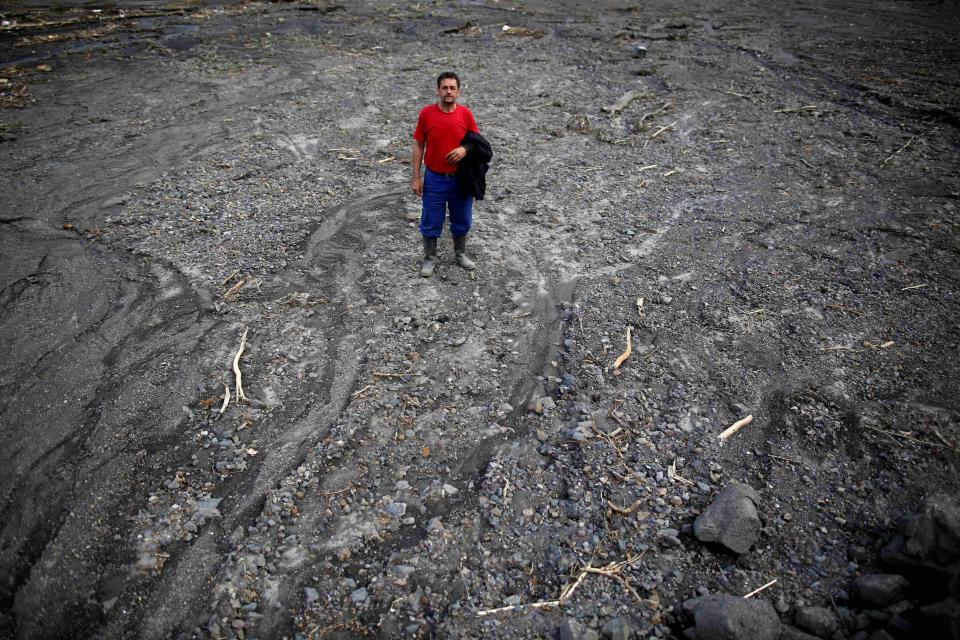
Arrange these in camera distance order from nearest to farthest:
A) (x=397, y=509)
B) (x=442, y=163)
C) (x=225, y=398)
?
1. (x=397, y=509)
2. (x=225, y=398)
3. (x=442, y=163)

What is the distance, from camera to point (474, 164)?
505cm

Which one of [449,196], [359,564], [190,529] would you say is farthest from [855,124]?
[190,529]

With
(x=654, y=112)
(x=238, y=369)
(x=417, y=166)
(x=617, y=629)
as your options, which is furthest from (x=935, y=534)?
(x=654, y=112)

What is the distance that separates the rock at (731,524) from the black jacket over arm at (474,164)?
3469 mm

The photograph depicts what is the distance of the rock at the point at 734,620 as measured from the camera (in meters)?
2.75

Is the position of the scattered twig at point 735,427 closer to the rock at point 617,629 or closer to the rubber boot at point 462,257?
the rock at point 617,629

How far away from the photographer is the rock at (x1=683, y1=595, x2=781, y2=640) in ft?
9.02

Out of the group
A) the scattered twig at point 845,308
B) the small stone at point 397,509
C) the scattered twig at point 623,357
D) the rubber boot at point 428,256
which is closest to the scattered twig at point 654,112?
the scattered twig at point 845,308

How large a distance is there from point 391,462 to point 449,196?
2823 millimetres

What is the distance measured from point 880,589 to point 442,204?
462 cm

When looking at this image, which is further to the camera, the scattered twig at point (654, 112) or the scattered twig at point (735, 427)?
the scattered twig at point (654, 112)

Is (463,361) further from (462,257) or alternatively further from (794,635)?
(794,635)

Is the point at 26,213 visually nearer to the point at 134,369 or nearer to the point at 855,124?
the point at 134,369

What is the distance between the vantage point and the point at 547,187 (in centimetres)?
758
